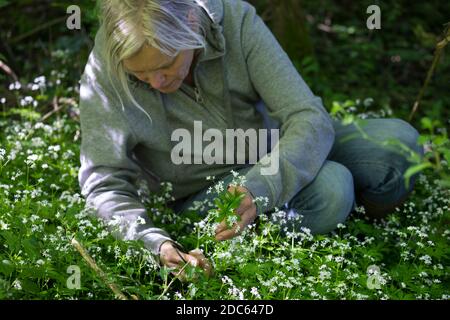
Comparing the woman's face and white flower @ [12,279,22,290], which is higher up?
the woman's face

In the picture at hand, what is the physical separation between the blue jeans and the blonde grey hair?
32.1 inches

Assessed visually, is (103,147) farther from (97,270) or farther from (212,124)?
(97,270)

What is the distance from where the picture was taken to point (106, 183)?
328 cm

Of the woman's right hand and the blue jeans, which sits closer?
the woman's right hand

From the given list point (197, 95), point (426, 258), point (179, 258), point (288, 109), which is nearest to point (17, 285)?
point (179, 258)

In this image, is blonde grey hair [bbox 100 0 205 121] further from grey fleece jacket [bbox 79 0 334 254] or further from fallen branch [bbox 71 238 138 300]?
fallen branch [bbox 71 238 138 300]

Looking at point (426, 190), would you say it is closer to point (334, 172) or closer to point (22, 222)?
point (334, 172)

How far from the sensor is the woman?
3.13m

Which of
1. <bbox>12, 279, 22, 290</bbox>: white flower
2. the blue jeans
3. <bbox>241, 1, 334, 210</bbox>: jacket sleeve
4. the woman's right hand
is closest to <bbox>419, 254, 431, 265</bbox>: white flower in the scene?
the blue jeans

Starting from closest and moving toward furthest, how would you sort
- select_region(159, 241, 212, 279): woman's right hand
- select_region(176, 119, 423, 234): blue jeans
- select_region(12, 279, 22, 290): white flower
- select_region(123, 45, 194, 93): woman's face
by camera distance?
select_region(12, 279, 22, 290): white flower → select_region(159, 241, 212, 279): woman's right hand → select_region(123, 45, 194, 93): woman's face → select_region(176, 119, 423, 234): blue jeans

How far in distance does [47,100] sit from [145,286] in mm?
2315

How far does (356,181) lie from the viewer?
3.72 metres

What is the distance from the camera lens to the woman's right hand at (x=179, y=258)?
9.26 feet
